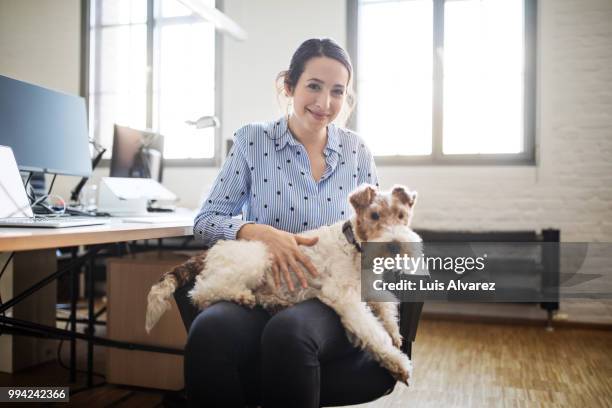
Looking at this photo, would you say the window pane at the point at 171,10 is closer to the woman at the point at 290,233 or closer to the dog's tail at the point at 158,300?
the woman at the point at 290,233

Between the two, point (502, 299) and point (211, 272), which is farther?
point (502, 299)

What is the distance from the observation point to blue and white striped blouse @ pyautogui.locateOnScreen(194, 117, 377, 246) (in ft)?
4.80

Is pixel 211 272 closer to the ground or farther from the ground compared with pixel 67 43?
closer to the ground

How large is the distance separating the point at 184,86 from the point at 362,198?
12.9 ft

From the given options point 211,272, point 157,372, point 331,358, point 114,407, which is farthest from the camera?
point 157,372

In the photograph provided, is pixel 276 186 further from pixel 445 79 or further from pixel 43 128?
pixel 445 79

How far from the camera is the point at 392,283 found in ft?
4.31

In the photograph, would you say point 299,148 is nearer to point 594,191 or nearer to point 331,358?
point 331,358

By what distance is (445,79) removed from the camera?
4.06 meters

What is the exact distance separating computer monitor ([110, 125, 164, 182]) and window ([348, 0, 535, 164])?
1.88 meters

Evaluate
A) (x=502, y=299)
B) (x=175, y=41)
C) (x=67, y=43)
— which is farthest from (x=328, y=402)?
(x=67, y=43)

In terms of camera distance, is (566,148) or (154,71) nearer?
(566,148)

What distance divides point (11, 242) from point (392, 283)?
0.92m

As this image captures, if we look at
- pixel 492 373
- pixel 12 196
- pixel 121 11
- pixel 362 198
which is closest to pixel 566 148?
pixel 492 373
